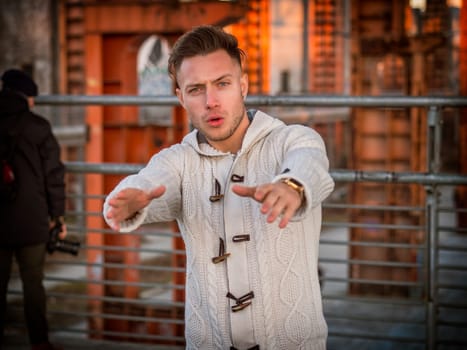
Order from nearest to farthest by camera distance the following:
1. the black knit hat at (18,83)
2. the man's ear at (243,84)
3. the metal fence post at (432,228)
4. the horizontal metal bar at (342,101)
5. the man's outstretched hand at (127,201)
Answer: the man's outstretched hand at (127,201) → the man's ear at (243,84) → the horizontal metal bar at (342,101) → the metal fence post at (432,228) → the black knit hat at (18,83)

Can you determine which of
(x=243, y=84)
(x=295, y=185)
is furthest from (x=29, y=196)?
(x=295, y=185)

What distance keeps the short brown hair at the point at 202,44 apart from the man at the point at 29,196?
2.73 metres

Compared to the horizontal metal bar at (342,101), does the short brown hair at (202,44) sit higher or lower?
higher

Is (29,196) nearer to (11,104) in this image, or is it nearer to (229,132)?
(11,104)

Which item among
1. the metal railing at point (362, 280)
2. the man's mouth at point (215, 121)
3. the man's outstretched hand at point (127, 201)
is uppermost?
the man's mouth at point (215, 121)

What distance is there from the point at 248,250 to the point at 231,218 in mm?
118

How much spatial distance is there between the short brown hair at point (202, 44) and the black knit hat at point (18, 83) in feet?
8.90

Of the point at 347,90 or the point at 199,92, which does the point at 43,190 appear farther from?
the point at 347,90

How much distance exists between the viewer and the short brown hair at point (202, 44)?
2840 mm

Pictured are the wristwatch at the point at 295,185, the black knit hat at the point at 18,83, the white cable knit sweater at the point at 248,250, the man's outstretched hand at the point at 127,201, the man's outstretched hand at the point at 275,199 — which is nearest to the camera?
the man's outstretched hand at the point at 275,199

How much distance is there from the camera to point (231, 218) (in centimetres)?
279

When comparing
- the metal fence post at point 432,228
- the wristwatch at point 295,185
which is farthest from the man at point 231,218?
the metal fence post at point 432,228

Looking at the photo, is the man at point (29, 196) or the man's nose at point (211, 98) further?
the man at point (29, 196)

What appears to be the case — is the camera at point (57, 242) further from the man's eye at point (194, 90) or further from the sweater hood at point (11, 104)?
the man's eye at point (194, 90)
